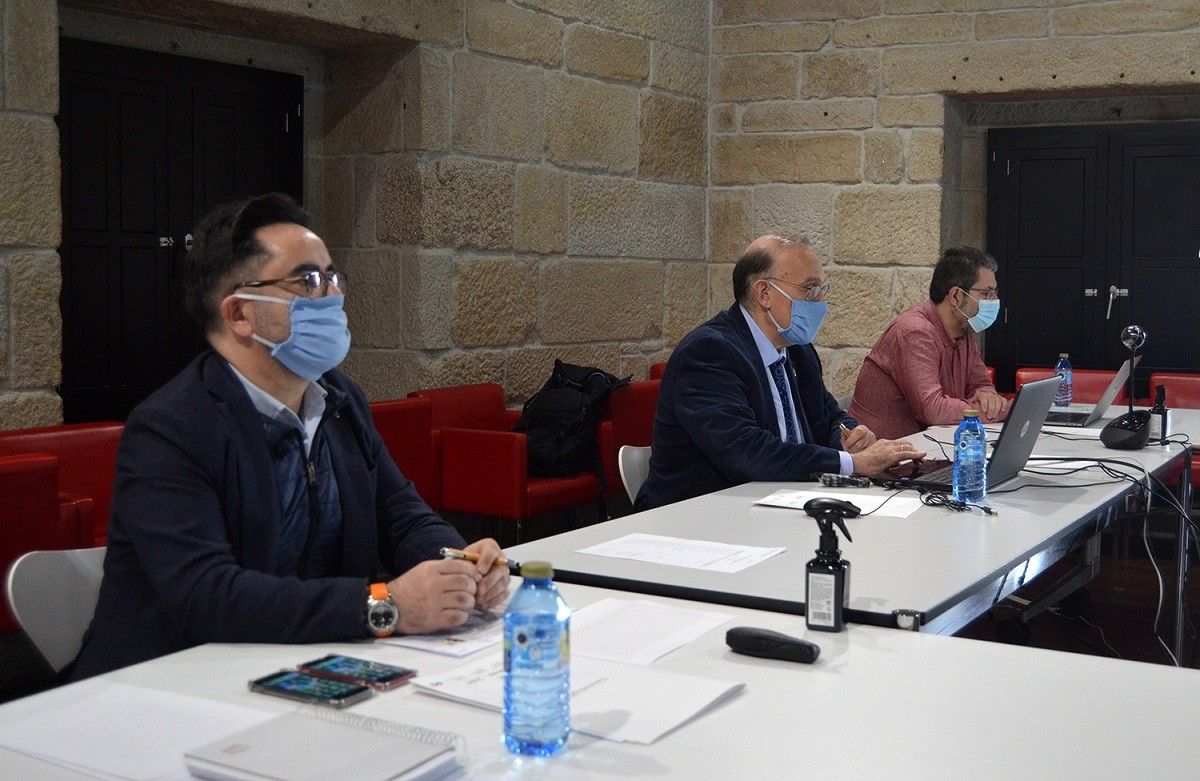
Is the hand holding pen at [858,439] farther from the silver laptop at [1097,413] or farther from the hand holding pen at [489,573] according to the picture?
the hand holding pen at [489,573]

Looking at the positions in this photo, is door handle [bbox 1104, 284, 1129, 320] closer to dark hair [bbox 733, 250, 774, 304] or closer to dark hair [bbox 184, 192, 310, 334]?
dark hair [bbox 733, 250, 774, 304]

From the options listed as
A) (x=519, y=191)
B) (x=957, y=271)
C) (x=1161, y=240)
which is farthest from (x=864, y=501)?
(x=1161, y=240)

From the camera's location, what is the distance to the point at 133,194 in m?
4.96

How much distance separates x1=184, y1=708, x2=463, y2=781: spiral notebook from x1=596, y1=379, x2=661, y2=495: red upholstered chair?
406 cm

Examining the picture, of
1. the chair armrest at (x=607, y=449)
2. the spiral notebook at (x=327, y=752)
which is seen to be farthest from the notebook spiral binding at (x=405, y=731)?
the chair armrest at (x=607, y=449)

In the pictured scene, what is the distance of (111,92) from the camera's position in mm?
4867

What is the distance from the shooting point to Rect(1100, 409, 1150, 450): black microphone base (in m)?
4.03

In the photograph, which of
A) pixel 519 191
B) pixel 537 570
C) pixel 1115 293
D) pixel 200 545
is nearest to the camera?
pixel 537 570

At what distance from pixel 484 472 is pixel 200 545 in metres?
3.11

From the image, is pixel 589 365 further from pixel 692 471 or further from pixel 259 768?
pixel 259 768

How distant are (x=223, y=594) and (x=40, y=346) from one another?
2.61 m

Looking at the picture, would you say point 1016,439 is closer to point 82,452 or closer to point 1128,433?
point 1128,433

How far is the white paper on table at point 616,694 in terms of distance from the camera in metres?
1.52

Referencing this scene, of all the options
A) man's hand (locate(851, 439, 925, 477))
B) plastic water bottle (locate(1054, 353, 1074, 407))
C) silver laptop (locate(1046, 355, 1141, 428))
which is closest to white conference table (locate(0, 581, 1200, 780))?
man's hand (locate(851, 439, 925, 477))
